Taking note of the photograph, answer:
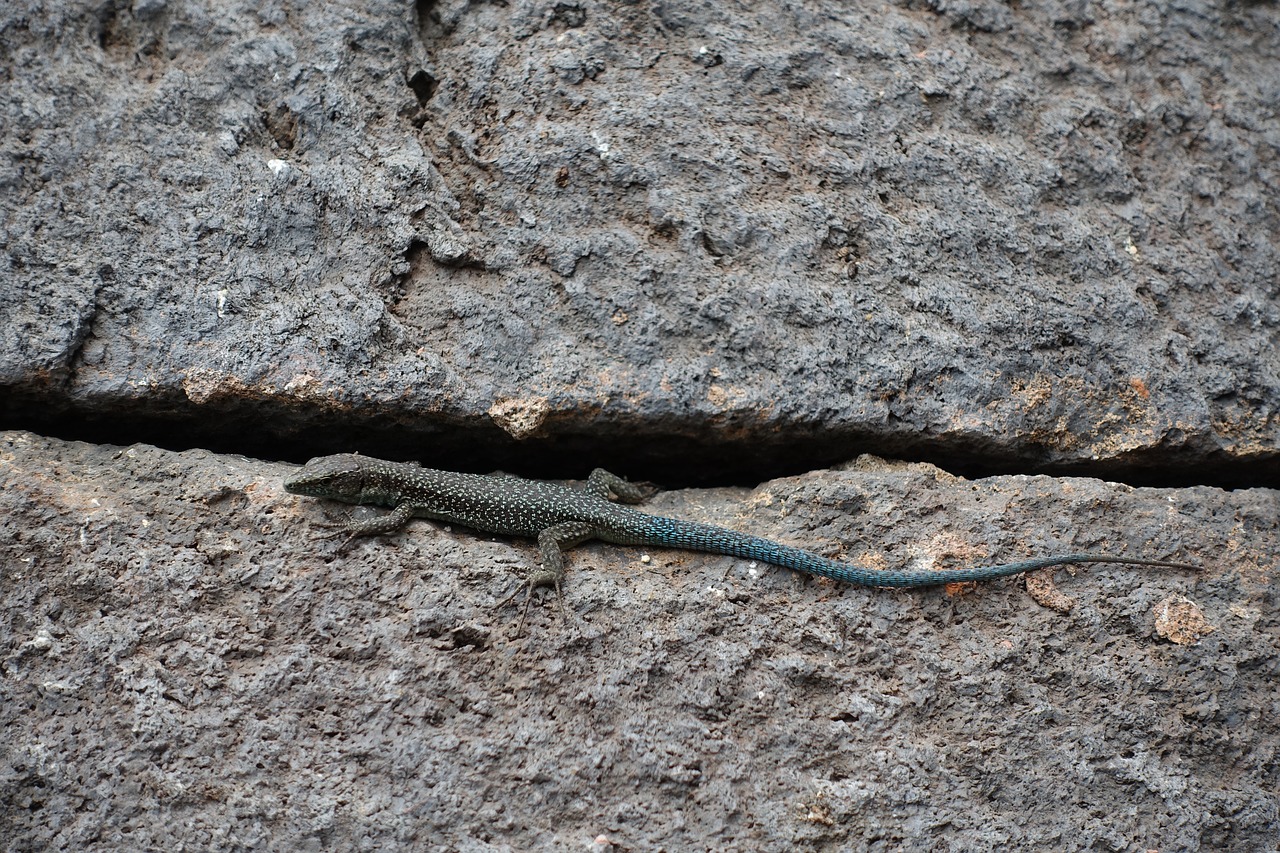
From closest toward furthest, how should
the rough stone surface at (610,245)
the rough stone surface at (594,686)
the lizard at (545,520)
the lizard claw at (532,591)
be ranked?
the rough stone surface at (594,686) < the lizard claw at (532,591) < the lizard at (545,520) < the rough stone surface at (610,245)

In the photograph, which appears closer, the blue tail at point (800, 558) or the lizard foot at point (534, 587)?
the lizard foot at point (534, 587)

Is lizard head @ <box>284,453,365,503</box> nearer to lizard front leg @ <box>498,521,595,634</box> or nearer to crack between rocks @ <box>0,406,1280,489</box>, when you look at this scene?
crack between rocks @ <box>0,406,1280,489</box>

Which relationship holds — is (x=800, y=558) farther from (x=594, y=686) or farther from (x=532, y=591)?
(x=532, y=591)

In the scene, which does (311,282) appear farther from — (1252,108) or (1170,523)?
(1252,108)

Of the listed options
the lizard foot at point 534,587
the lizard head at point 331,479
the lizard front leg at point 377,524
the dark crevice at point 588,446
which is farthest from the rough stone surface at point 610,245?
the lizard foot at point 534,587

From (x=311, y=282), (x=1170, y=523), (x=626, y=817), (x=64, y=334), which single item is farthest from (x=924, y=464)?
(x=64, y=334)

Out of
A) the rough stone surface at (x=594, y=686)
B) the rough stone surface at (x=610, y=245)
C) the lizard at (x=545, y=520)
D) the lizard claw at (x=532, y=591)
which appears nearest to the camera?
the rough stone surface at (x=594, y=686)

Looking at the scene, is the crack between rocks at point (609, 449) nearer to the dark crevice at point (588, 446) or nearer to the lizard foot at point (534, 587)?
the dark crevice at point (588, 446)
